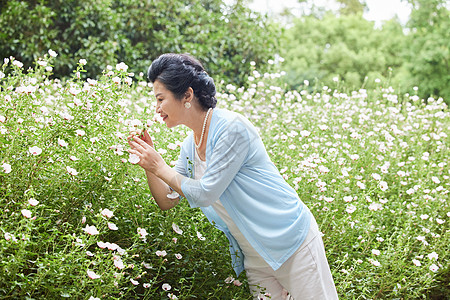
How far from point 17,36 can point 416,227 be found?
5.63 meters

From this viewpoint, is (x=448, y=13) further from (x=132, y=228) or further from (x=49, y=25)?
(x=132, y=228)

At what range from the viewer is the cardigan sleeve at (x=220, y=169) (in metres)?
2.07

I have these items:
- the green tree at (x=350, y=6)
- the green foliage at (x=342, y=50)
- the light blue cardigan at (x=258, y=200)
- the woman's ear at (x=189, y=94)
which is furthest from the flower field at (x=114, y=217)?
the green tree at (x=350, y=6)

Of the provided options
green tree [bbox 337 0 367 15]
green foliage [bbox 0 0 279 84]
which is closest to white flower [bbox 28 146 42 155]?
green foliage [bbox 0 0 279 84]

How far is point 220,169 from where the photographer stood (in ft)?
6.84

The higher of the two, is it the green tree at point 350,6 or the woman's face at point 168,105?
the green tree at point 350,6

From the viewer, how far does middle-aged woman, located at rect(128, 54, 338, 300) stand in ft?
6.91

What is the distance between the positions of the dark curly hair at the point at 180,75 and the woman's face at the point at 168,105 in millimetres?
18

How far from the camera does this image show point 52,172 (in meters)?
2.37

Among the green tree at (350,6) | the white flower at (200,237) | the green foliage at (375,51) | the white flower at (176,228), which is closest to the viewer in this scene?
the white flower at (176,228)

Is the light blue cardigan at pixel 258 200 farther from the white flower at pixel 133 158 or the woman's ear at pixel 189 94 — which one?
the white flower at pixel 133 158

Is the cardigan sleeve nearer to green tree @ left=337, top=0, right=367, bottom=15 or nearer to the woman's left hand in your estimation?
the woman's left hand

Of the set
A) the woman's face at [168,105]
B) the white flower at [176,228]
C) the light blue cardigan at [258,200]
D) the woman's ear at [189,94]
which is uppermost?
the woman's ear at [189,94]

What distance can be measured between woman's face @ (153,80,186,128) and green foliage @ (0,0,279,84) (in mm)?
4620
